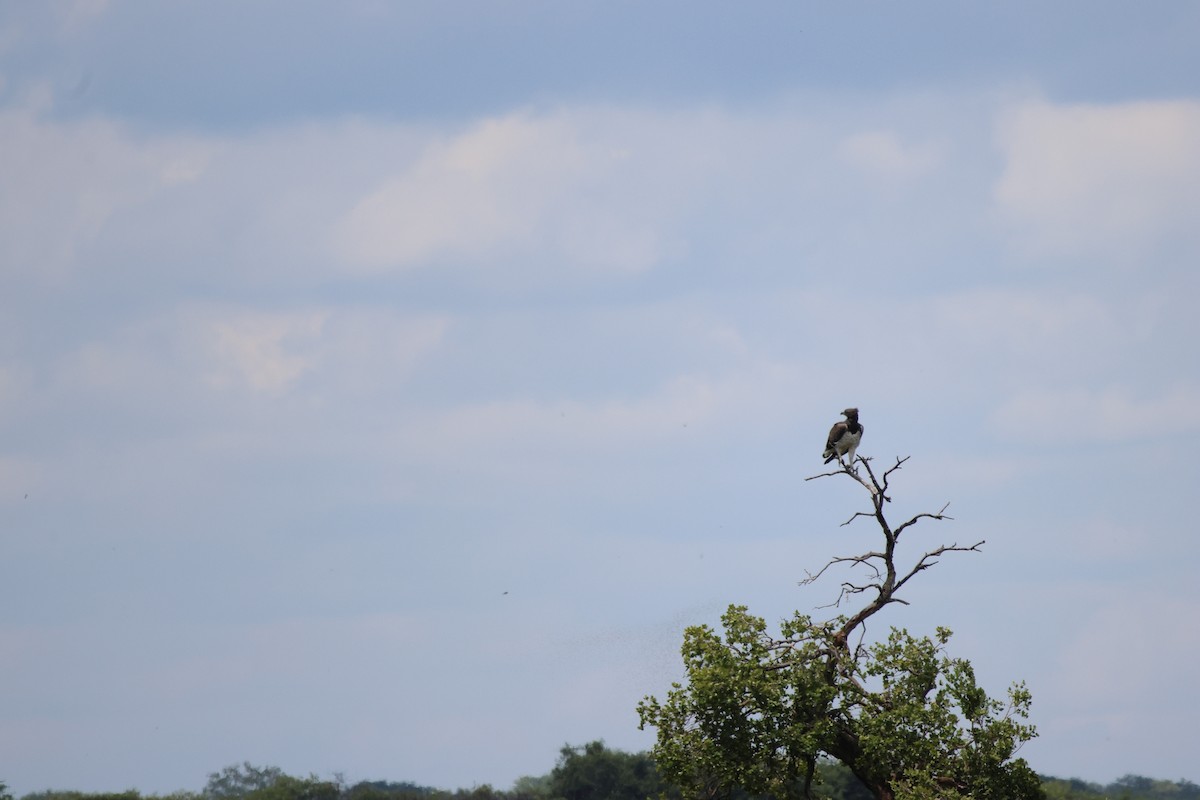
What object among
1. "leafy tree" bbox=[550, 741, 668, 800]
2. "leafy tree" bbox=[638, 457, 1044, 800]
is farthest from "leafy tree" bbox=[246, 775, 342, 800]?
"leafy tree" bbox=[638, 457, 1044, 800]

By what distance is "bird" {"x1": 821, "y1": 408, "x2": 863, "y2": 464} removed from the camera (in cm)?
2800

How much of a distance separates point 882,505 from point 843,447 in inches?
90.2

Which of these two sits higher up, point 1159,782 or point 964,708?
point 1159,782

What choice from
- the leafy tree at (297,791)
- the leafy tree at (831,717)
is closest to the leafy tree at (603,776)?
the leafy tree at (297,791)

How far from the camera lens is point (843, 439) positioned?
92.0 feet

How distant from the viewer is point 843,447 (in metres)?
28.0

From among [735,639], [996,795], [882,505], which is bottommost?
[996,795]

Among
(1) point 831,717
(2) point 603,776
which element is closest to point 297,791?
(2) point 603,776

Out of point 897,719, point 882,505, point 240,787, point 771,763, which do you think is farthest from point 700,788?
point 240,787

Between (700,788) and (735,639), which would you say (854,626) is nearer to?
(735,639)

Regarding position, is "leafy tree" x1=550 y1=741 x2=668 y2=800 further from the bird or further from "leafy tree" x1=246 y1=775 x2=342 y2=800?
the bird

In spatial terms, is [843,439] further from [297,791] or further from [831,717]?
[297,791]

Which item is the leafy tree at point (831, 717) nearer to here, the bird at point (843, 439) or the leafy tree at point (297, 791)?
the bird at point (843, 439)

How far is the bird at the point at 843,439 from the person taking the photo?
91.9 feet
